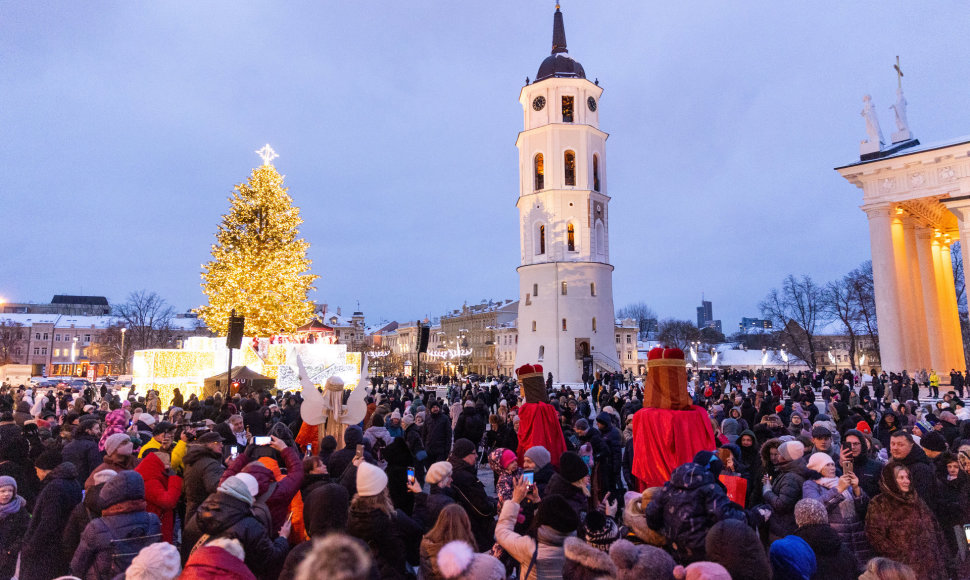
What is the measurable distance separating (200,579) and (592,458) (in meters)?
5.76

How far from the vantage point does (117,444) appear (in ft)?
16.0

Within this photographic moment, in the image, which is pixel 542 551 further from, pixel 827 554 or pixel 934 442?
pixel 934 442

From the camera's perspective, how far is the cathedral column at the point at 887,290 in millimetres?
26859

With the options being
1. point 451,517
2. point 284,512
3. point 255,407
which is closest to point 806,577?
point 451,517

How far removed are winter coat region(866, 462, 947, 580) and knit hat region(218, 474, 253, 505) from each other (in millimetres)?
4344

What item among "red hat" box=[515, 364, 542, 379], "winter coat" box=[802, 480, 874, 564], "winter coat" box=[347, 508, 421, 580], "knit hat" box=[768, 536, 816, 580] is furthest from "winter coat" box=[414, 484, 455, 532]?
"red hat" box=[515, 364, 542, 379]

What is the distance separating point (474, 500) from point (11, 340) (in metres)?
94.0

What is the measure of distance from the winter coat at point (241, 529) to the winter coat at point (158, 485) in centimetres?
183

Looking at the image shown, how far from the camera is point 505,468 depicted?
539 cm

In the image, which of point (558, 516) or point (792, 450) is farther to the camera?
point (792, 450)

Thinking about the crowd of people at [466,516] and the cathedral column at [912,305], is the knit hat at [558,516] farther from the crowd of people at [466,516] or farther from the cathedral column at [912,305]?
the cathedral column at [912,305]

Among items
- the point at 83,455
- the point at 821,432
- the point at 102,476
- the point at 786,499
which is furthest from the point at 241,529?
the point at 821,432

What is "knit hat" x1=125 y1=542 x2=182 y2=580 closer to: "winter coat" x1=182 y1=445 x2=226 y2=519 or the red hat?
"winter coat" x1=182 y1=445 x2=226 y2=519

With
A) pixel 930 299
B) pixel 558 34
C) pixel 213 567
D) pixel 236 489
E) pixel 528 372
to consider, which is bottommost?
pixel 213 567
